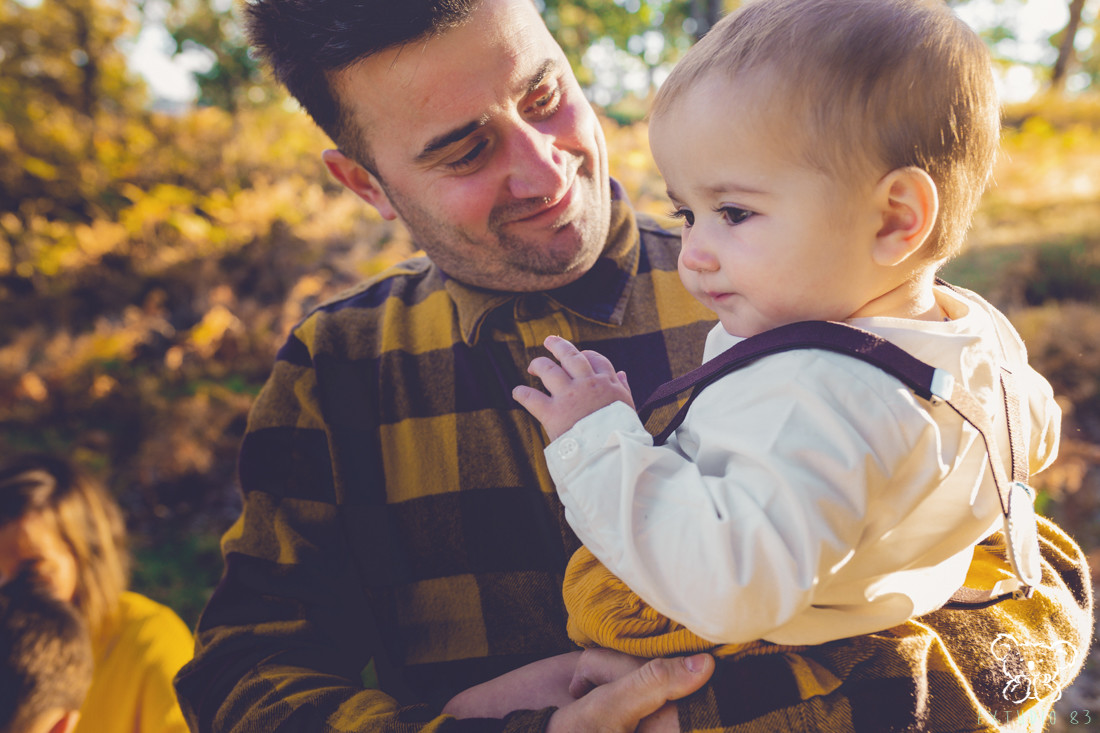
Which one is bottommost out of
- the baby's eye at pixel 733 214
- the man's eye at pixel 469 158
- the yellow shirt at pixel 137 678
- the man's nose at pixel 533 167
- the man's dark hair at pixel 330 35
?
the yellow shirt at pixel 137 678

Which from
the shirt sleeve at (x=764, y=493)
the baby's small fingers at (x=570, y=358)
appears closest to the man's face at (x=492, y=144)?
the baby's small fingers at (x=570, y=358)

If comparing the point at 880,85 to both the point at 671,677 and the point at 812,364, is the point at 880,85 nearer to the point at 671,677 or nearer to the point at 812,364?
the point at 812,364

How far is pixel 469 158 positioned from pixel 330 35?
1.53 ft

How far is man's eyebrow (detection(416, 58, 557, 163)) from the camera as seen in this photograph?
163 centimetres

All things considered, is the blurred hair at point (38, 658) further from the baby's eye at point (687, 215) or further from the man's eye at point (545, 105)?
the baby's eye at point (687, 215)

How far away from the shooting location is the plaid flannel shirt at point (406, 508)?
1559 millimetres

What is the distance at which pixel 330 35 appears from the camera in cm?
169

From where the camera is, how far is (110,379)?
17.4 feet

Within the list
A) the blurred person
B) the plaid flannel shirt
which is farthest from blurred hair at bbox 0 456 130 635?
the plaid flannel shirt

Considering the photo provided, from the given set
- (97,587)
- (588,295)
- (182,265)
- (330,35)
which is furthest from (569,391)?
(182,265)

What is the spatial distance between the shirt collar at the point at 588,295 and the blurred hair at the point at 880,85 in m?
0.69

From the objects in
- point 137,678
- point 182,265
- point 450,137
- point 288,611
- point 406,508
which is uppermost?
point 182,265

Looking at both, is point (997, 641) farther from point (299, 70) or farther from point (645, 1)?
point (645, 1)

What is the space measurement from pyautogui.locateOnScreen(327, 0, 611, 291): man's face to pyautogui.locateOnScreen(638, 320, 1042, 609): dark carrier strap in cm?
64
